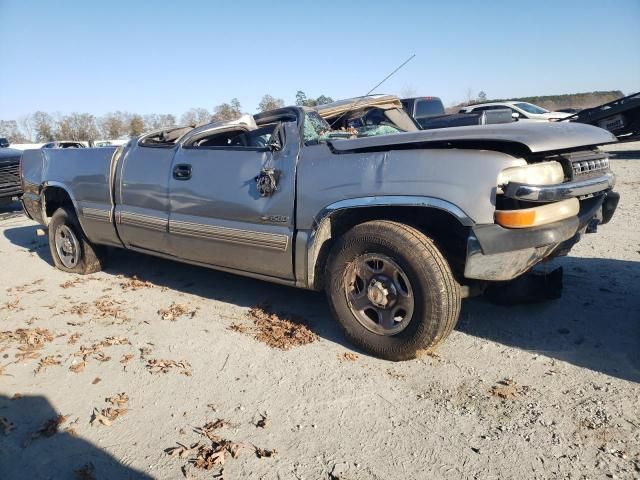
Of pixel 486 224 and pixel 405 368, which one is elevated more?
pixel 486 224

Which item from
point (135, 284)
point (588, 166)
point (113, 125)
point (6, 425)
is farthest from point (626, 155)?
point (113, 125)

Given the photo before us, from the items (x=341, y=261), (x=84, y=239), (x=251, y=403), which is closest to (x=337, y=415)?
(x=251, y=403)

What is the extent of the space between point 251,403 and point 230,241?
1.40 meters

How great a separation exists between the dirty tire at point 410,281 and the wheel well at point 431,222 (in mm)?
128

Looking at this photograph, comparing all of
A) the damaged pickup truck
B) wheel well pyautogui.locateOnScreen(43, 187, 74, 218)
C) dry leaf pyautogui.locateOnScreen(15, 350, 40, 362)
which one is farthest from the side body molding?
wheel well pyautogui.locateOnScreen(43, 187, 74, 218)

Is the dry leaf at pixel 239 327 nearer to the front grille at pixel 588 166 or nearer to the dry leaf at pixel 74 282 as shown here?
the dry leaf at pixel 74 282

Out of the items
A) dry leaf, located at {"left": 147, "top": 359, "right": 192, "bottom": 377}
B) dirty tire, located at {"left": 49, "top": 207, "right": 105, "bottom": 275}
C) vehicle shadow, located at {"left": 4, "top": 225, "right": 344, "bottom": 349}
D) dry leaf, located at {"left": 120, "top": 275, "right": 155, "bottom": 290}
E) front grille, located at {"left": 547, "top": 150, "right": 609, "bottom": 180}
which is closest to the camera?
front grille, located at {"left": 547, "top": 150, "right": 609, "bottom": 180}

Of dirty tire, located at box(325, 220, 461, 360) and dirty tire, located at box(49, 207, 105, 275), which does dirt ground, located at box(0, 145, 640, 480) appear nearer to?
dirty tire, located at box(325, 220, 461, 360)

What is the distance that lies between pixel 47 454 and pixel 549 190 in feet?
9.76

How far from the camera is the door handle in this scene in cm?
391

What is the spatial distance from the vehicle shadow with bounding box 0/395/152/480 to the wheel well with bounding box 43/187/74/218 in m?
3.20

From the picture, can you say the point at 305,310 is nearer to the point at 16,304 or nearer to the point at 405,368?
the point at 405,368

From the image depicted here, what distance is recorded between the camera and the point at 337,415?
8.30 feet

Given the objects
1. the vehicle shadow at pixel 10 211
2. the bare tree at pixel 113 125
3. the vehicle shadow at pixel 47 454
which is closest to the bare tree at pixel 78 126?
the bare tree at pixel 113 125
